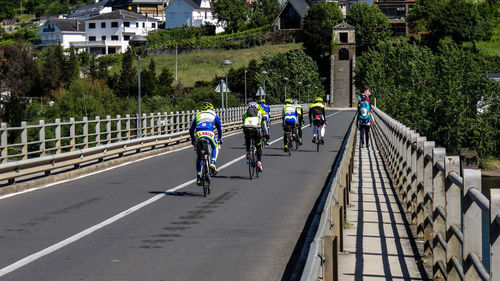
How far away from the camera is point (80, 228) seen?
12.1 meters

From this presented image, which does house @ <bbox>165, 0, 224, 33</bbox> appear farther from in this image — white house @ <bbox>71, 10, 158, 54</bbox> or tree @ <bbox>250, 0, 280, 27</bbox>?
tree @ <bbox>250, 0, 280, 27</bbox>

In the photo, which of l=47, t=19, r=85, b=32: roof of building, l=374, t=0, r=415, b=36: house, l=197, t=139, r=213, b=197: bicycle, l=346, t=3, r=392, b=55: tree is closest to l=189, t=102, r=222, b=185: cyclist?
l=197, t=139, r=213, b=197: bicycle

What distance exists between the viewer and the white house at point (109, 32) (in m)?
156

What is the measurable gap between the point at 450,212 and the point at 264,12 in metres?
164

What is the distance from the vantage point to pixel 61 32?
533ft

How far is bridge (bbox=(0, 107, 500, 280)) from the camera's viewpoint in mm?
7406

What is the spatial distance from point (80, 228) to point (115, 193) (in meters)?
4.69

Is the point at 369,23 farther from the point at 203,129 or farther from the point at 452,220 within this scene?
the point at 452,220

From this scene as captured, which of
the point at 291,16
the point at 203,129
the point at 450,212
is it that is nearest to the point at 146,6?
the point at 291,16

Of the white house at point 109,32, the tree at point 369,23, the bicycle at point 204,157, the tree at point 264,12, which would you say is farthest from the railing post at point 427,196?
the tree at point 264,12

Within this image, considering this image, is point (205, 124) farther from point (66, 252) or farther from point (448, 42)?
point (448, 42)

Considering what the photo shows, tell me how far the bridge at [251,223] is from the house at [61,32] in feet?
481

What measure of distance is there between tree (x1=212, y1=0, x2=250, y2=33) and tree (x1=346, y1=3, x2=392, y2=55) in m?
23.7

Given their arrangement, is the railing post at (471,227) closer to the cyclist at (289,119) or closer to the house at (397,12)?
the cyclist at (289,119)
